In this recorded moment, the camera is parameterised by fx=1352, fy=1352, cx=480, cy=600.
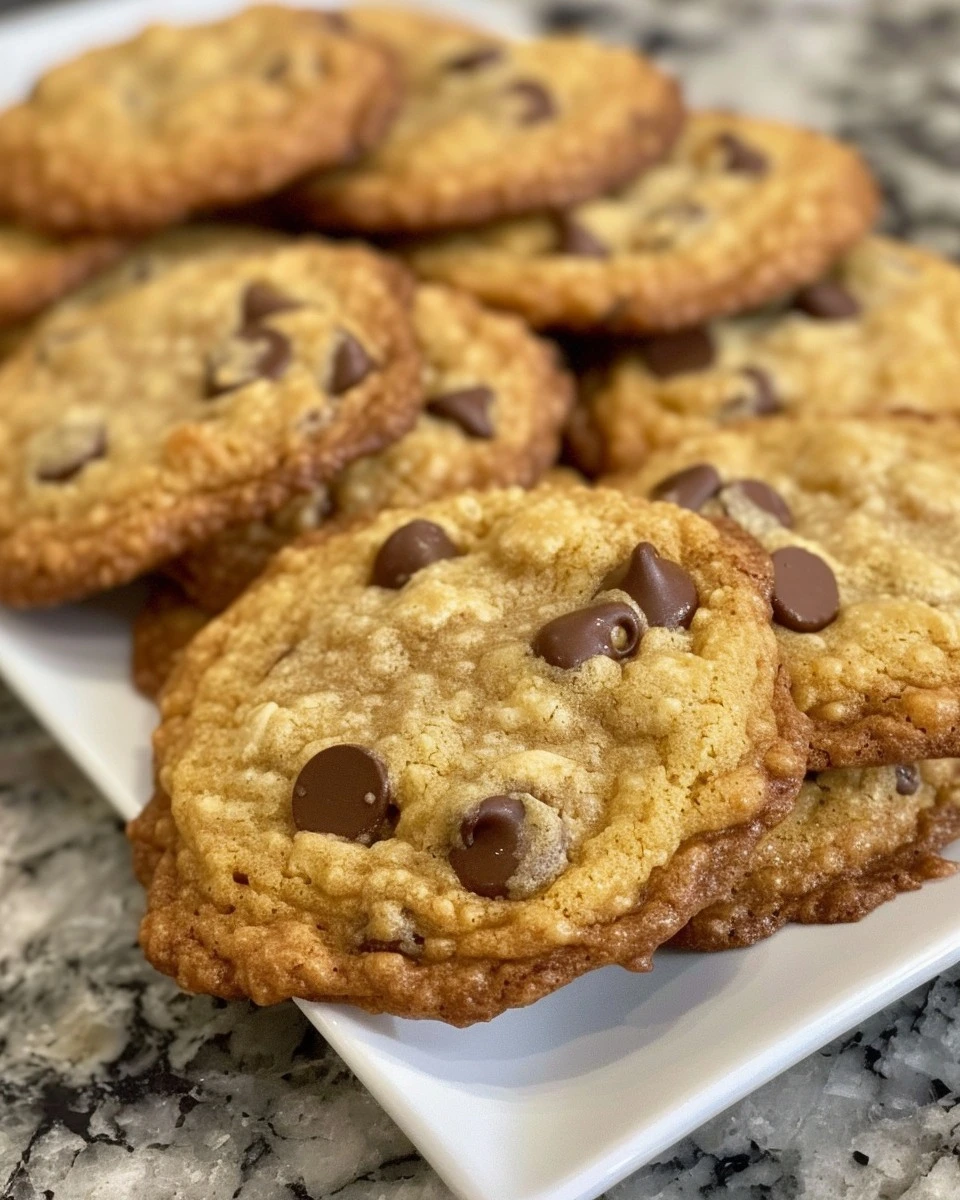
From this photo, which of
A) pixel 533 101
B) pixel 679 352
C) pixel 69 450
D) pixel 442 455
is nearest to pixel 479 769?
pixel 442 455

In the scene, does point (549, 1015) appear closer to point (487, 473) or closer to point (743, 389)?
point (487, 473)

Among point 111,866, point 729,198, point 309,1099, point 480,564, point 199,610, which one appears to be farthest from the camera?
point 729,198

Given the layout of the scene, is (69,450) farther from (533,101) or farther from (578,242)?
(533,101)

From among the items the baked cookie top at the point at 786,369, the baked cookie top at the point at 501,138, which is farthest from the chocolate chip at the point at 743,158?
the baked cookie top at the point at 786,369

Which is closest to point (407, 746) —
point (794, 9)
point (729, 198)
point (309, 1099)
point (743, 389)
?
point (309, 1099)

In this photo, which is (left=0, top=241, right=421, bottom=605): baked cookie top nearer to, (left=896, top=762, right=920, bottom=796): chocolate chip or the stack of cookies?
the stack of cookies

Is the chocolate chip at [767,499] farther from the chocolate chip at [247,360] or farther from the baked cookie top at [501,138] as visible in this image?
the baked cookie top at [501,138]
